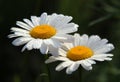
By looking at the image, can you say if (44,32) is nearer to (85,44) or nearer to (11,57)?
(85,44)

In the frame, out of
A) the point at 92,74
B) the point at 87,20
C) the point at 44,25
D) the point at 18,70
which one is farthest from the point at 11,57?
the point at 44,25

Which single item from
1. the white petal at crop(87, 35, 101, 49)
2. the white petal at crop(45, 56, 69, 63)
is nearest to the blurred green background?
the white petal at crop(87, 35, 101, 49)

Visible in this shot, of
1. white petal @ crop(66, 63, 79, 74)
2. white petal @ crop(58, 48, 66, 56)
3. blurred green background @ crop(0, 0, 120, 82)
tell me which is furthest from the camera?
blurred green background @ crop(0, 0, 120, 82)

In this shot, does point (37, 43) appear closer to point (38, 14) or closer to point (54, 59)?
point (54, 59)

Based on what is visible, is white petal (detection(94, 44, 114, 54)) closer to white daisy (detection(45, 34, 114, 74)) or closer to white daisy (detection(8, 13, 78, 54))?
white daisy (detection(45, 34, 114, 74))

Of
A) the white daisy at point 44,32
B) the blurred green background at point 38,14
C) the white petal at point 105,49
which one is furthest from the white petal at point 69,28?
the blurred green background at point 38,14

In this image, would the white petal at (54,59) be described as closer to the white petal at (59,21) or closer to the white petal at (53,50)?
the white petal at (53,50)

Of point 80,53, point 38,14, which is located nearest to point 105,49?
point 80,53
